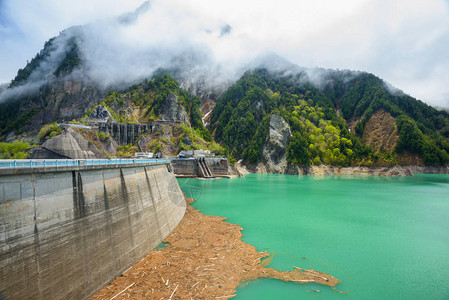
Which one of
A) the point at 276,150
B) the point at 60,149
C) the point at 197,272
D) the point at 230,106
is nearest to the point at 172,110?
the point at 230,106

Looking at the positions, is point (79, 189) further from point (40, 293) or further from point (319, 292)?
point (319, 292)

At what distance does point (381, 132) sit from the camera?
114000 mm

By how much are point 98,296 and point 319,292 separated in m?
11.2

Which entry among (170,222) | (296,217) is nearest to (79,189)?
(170,222)

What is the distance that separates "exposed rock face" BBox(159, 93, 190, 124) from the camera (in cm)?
10122

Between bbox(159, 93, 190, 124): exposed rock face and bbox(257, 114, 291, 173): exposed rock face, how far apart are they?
1479 inches

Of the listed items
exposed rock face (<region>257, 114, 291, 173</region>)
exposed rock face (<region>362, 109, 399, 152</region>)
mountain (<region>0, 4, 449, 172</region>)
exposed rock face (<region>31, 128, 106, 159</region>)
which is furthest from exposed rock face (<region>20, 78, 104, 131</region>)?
exposed rock face (<region>362, 109, 399, 152</region>)

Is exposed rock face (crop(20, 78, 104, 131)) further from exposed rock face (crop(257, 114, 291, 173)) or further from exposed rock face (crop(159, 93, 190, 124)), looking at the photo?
exposed rock face (crop(257, 114, 291, 173))

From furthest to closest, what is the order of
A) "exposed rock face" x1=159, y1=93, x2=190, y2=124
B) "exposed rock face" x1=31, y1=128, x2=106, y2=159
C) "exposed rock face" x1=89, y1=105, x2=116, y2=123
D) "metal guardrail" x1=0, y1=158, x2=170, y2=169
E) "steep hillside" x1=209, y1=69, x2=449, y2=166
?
"exposed rock face" x1=159, y1=93, x2=190, y2=124 < "steep hillside" x1=209, y1=69, x2=449, y2=166 < "exposed rock face" x1=89, y1=105, x2=116, y2=123 < "exposed rock face" x1=31, y1=128, x2=106, y2=159 < "metal guardrail" x1=0, y1=158, x2=170, y2=169

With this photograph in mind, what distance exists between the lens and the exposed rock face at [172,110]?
332 feet

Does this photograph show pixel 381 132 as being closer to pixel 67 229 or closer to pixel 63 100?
pixel 67 229

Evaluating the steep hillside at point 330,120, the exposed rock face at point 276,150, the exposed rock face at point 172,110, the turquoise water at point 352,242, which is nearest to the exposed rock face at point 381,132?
the steep hillside at point 330,120

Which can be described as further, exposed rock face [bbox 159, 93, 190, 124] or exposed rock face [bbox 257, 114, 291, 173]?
exposed rock face [bbox 159, 93, 190, 124]

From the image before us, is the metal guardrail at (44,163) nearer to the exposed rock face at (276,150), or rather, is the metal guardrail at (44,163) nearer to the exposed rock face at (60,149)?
the exposed rock face at (60,149)
